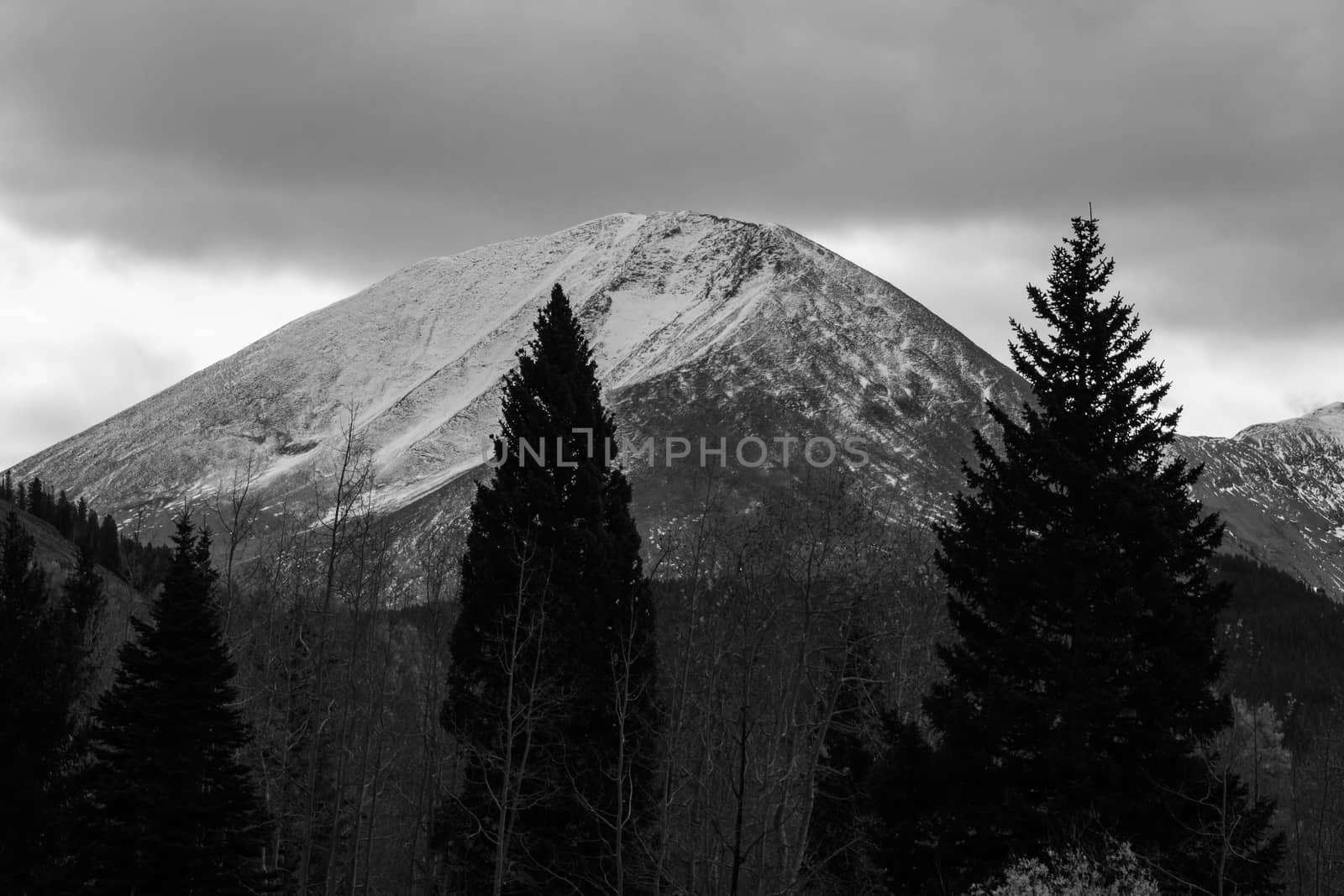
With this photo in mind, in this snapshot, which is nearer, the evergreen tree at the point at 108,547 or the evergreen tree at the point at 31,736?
the evergreen tree at the point at 31,736

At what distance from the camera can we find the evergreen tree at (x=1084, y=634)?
87.1 ft

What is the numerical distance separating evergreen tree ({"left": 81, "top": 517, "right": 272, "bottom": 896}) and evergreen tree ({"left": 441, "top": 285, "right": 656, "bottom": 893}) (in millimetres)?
5981

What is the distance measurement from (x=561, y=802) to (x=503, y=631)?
4446mm

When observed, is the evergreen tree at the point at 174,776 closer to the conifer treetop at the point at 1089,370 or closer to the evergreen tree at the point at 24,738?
the evergreen tree at the point at 24,738

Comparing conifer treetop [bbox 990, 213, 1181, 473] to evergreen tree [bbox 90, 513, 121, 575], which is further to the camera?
evergreen tree [bbox 90, 513, 121, 575]

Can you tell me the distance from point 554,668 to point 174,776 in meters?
9.18

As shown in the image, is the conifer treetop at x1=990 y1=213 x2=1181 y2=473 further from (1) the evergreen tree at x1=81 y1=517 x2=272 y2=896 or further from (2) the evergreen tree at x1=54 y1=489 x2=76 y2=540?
(2) the evergreen tree at x1=54 y1=489 x2=76 y2=540

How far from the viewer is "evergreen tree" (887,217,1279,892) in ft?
87.1

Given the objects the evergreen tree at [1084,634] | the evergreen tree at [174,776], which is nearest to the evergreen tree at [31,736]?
the evergreen tree at [174,776]

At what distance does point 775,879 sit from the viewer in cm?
3753

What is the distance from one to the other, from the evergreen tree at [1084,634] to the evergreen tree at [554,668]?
28.4 ft

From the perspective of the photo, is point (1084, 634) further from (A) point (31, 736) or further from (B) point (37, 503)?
(B) point (37, 503)

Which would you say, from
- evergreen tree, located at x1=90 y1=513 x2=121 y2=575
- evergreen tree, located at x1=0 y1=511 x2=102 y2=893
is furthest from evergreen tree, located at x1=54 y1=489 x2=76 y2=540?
evergreen tree, located at x1=0 y1=511 x2=102 y2=893

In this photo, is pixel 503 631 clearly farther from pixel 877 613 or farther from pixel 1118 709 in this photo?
pixel 1118 709
